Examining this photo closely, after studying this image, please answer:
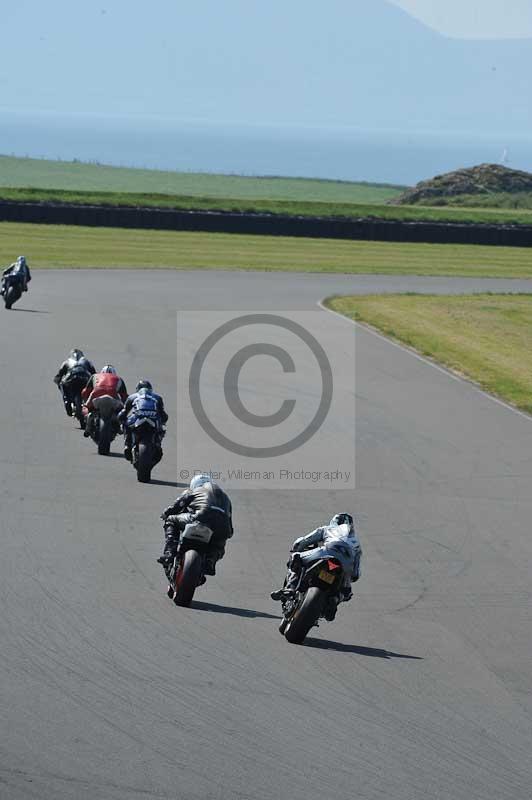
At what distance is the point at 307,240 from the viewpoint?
56.5m

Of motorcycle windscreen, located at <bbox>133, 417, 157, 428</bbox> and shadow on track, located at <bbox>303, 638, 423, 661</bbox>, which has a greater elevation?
motorcycle windscreen, located at <bbox>133, 417, 157, 428</bbox>

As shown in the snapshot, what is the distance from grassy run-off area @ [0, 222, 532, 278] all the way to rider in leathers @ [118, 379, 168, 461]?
2750 cm

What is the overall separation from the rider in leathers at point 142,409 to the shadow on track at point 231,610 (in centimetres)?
452

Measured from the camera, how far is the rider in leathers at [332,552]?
33.6 ft

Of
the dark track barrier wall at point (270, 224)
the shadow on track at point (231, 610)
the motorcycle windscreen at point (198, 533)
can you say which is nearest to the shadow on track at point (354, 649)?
the shadow on track at point (231, 610)

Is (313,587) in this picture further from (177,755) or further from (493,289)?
(493,289)

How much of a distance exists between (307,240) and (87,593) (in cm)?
4632

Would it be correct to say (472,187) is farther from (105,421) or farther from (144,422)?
(144,422)

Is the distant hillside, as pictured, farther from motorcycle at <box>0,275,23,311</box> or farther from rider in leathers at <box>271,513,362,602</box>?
rider in leathers at <box>271,513,362,602</box>

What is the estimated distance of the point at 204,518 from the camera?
1102 centimetres

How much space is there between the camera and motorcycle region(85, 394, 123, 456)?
16719 mm

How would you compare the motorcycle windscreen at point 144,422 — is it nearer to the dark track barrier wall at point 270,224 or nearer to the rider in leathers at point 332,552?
the rider in leathers at point 332,552

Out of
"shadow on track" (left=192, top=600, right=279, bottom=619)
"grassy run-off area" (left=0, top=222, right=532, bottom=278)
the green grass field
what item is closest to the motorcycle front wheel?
"shadow on track" (left=192, top=600, right=279, bottom=619)

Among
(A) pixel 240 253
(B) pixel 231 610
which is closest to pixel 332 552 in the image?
(B) pixel 231 610
